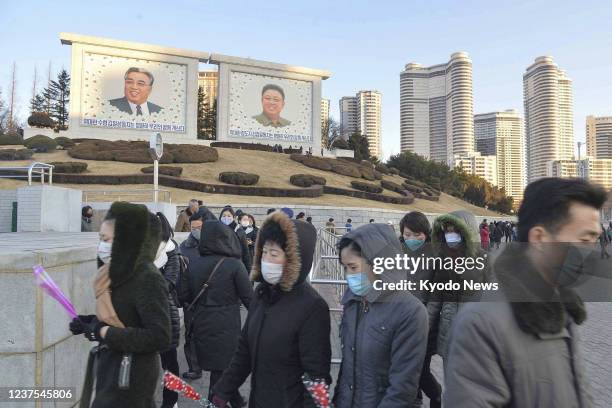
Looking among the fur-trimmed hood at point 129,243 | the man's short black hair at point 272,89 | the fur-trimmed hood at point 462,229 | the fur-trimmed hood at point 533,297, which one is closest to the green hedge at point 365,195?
the man's short black hair at point 272,89

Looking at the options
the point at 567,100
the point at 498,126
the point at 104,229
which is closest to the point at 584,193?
the point at 104,229

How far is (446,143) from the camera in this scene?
409ft

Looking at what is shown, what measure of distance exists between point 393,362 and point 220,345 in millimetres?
2078

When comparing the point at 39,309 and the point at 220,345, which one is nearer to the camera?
the point at 39,309

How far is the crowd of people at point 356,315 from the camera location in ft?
4.44

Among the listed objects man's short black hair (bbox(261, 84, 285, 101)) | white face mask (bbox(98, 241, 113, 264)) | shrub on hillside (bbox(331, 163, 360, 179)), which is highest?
man's short black hair (bbox(261, 84, 285, 101))

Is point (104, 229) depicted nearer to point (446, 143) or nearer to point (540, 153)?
point (540, 153)

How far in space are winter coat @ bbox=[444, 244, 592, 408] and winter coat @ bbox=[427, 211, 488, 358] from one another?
6.31 ft

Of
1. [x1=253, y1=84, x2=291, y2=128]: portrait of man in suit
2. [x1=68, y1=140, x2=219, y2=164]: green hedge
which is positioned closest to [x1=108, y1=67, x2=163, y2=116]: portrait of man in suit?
[x1=68, y1=140, x2=219, y2=164]: green hedge

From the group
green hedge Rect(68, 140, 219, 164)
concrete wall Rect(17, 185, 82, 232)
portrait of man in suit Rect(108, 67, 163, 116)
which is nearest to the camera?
concrete wall Rect(17, 185, 82, 232)

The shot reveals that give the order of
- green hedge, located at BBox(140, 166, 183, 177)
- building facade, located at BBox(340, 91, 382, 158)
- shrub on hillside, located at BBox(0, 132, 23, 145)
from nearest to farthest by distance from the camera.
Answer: green hedge, located at BBox(140, 166, 183, 177) < shrub on hillside, located at BBox(0, 132, 23, 145) < building facade, located at BBox(340, 91, 382, 158)

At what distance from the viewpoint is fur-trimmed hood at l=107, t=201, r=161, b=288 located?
2.40 meters

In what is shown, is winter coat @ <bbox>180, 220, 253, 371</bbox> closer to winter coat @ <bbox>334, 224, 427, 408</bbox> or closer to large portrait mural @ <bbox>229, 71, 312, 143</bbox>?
winter coat @ <bbox>334, 224, 427, 408</bbox>

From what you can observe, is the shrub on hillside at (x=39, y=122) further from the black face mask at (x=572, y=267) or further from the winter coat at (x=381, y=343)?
the black face mask at (x=572, y=267)
